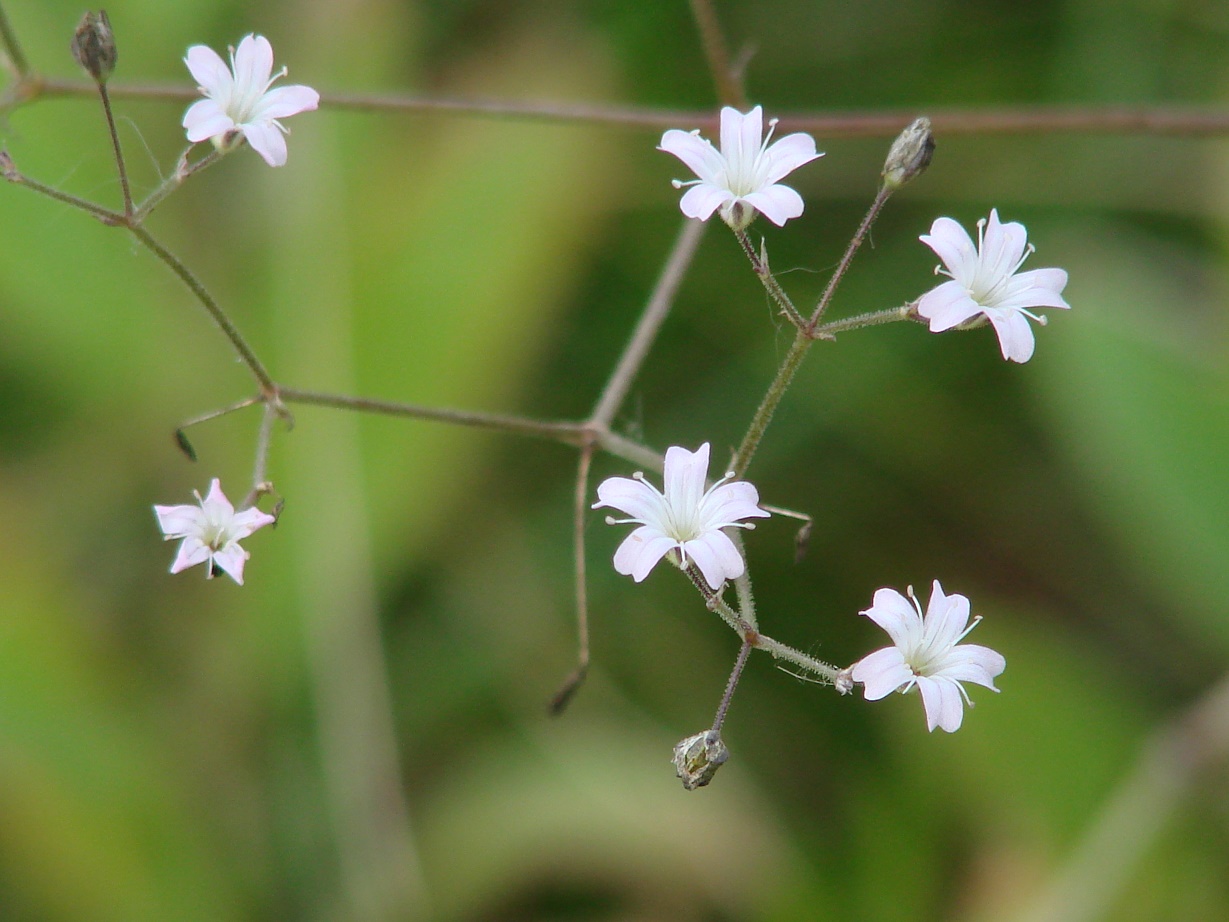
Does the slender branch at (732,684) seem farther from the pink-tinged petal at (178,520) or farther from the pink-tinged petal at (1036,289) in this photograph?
the pink-tinged petal at (178,520)

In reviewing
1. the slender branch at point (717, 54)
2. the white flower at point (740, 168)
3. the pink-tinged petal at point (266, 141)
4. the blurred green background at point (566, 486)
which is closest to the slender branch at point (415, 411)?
the pink-tinged petal at point (266, 141)

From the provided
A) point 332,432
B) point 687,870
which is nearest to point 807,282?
point 332,432

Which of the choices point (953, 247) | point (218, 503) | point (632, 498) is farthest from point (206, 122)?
point (953, 247)

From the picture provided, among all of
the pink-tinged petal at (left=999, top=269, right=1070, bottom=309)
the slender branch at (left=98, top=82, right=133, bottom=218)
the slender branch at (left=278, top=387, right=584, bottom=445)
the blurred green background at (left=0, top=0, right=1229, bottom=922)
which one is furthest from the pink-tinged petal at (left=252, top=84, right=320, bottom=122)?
the blurred green background at (left=0, top=0, right=1229, bottom=922)

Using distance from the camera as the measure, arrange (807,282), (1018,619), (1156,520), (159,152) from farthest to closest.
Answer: (159,152)
(807,282)
(1018,619)
(1156,520)

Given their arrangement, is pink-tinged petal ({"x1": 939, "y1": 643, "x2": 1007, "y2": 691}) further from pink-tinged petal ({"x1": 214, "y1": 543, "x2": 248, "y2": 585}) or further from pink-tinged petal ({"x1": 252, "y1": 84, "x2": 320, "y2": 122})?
pink-tinged petal ({"x1": 252, "y1": 84, "x2": 320, "y2": 122})

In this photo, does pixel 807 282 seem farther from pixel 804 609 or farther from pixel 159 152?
pixel 159 152
